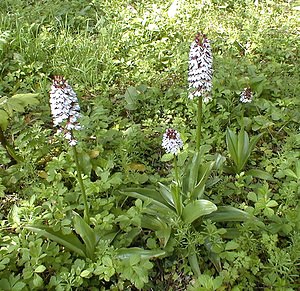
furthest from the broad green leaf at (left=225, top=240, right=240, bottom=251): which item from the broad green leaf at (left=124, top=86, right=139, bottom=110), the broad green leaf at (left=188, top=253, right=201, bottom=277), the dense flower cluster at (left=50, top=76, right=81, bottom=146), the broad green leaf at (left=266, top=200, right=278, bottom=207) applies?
the broad green leaf at (left=124, top=86, right=139, bottom=110)

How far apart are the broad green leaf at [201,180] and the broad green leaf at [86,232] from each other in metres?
0.69

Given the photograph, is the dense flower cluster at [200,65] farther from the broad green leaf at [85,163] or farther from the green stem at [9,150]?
the green stem at [9,150]

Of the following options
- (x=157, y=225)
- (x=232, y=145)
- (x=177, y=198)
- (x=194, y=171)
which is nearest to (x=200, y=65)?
(x=194, y=171)

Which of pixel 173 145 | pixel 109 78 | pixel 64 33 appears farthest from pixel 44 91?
pixel 173 145

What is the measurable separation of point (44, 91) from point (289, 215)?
2.63 m

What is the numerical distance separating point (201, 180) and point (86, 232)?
0.79m

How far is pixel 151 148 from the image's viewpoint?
355 cm

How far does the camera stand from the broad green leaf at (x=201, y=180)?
8.48 ft

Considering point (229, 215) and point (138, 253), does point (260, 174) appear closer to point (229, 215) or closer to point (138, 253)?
point (229, 215)

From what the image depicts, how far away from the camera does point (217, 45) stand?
4.70 m

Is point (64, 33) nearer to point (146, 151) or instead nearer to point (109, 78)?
point (109, 78)

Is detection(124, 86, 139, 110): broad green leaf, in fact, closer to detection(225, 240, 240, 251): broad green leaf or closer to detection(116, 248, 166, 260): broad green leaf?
detection(116, 248, 166, 260): broad green leaf

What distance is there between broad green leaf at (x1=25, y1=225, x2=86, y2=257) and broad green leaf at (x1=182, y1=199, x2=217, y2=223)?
2.23ft

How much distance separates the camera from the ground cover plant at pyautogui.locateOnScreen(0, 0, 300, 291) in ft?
7.98
